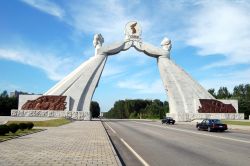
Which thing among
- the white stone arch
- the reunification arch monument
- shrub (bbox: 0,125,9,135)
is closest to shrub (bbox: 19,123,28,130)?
shrub (bbox: 0,125,9,135)

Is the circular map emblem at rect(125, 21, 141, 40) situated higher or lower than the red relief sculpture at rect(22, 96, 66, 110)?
higher

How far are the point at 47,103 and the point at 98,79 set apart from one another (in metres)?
10.9

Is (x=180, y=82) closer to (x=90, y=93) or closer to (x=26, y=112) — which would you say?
(x=90, y=93)

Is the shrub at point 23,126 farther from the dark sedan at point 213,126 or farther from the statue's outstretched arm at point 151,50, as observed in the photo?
the statue's outstretched arm at point 151,50

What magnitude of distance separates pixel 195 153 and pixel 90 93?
5272 centimetres

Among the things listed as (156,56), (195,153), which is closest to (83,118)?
(156,56)

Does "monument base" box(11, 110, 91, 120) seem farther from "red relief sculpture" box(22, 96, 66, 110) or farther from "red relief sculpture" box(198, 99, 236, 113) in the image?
"red relief sculpture" box(198, 99, 236, 113)

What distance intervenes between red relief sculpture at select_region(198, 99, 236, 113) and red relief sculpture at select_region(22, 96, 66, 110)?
22910mm

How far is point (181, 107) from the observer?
6594cm

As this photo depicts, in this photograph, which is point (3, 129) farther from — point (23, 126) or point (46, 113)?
point (46, 113)

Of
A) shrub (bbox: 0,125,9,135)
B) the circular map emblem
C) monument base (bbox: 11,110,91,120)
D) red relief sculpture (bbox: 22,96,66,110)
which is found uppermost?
the circular map emblem

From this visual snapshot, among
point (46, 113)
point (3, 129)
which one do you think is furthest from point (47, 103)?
point (3, 129)

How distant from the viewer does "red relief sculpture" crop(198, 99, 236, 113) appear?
211 feet

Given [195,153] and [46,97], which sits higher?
[46,97]
